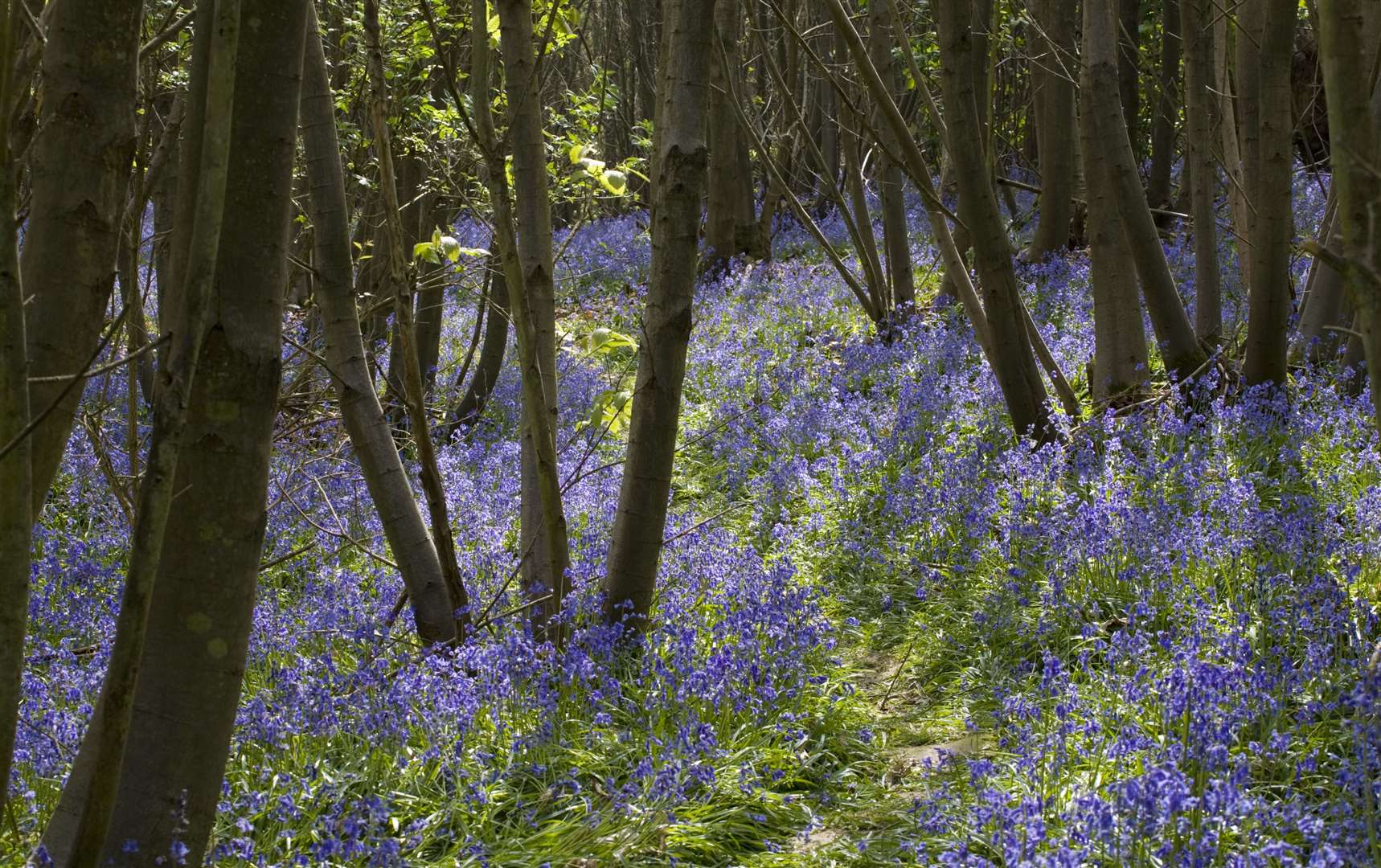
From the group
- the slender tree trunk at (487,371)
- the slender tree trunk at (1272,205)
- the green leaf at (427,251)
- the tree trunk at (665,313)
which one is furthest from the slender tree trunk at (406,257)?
the slender tree trunk at (1272,205)

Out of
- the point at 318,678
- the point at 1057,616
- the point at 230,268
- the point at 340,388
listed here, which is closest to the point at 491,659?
the point at 318,678

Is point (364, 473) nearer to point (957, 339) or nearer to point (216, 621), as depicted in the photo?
point (216, 621)

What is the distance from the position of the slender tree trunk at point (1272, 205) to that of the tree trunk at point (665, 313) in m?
3.48

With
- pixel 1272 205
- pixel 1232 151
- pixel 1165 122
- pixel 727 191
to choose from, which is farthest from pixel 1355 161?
pixel 727 191

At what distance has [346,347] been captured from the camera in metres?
3.83

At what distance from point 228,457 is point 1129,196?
568cm

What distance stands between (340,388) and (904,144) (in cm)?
285

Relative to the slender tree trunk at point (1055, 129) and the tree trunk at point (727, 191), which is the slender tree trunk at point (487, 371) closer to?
the tree trunk at point (727, 191)

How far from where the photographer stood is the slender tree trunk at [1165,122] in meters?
11.6

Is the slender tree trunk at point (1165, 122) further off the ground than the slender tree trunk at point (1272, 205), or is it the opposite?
the slender tree trunk at point (1165, 122)

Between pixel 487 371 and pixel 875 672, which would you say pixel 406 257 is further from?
pixel 875 672

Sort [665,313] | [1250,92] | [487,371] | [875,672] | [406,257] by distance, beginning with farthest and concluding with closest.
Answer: [487,371], [406,257], [1250,92], [875,672], [665,313]

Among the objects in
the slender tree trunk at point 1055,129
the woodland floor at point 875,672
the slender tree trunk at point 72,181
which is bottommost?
the woodland floor at point 875,672

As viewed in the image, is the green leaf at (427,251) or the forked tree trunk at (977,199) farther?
the forked tree trunk at (977,199)
